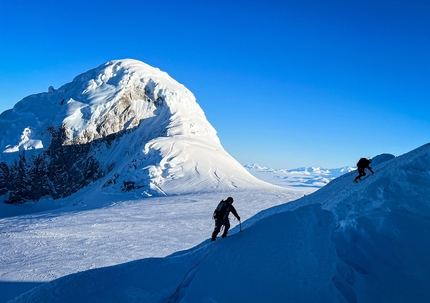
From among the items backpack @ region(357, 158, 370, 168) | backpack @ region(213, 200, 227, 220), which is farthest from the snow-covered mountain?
backpack @ region(213, 200, 227, 220)

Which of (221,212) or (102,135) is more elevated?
(102,135)

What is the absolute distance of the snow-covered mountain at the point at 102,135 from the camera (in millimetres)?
43688

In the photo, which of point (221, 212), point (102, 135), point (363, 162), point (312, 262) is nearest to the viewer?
point (312, 262)

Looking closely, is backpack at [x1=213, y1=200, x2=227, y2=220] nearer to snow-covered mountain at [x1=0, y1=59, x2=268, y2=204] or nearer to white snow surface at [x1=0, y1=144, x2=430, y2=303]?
white snow surface at [x1=0, y1=144, x2=430, y2=303]

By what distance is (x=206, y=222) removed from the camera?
20.2m

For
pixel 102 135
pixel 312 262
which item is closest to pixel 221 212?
pixel 312 262

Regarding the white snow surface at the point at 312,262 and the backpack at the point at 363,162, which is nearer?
the white snow surface at the point at 312,262

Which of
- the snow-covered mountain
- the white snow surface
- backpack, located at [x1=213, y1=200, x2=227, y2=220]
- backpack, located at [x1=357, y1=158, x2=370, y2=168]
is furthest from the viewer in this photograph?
the snow-covered mountain

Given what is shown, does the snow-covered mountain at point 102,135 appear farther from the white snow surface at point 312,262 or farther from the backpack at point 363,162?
the white snow surface at point 312,262

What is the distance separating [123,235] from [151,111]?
40.7 m

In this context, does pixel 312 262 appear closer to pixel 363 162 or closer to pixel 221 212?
pixel 221 212

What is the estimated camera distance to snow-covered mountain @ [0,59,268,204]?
4369cm

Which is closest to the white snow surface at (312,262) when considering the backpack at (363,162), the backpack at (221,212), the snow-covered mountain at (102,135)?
the backpack at (221,212)

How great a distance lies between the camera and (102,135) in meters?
51.5
